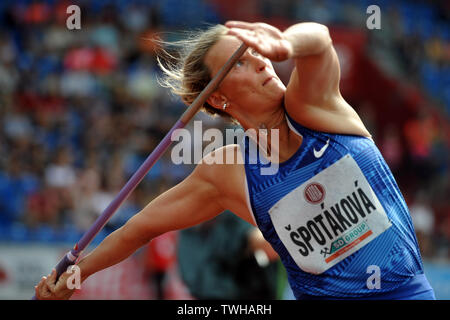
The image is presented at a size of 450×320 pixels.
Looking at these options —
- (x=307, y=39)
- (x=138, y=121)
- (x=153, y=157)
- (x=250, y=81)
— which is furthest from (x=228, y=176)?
(x=138, y=121)

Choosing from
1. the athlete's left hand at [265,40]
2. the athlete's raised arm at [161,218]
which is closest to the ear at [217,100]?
the athlete's raised arm at [161,218]

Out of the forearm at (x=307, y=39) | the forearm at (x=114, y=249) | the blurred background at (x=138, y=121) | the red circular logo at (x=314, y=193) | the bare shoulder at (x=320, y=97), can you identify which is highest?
the blurred background at (x=138, y=121)

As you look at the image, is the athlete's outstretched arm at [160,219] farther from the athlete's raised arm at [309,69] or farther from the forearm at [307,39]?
the forearm at [307,39]

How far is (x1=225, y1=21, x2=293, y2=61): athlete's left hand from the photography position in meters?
2.59

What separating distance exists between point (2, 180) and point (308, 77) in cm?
771

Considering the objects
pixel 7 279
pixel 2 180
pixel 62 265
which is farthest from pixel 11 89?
pixel 62 265

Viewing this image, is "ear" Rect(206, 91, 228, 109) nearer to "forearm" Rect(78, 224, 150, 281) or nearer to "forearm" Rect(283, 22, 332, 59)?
"forearm" Rect(283, 22, 332, 59)

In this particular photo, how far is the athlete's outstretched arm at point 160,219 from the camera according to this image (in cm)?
355

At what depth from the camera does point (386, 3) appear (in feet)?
51.0

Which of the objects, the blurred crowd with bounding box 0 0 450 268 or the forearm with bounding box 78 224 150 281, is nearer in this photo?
the forearm with bounding box 78 224 150 281

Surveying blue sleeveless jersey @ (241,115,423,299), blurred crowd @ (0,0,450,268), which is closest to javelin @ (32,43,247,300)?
blue sleeveless jersey @ (241,115,423,299)

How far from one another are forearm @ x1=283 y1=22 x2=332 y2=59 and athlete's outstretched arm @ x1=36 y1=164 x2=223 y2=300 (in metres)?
0.96

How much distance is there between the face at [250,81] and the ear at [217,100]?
6cm

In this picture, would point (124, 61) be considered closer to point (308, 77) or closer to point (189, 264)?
point (189, 264)
